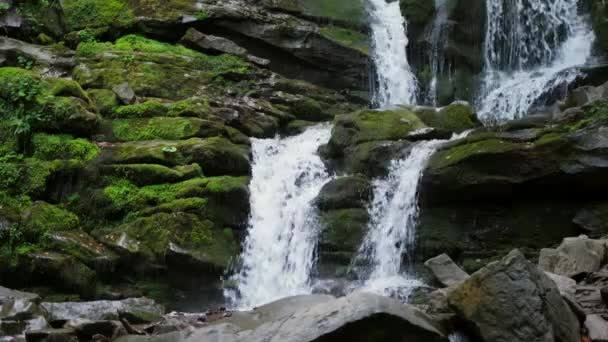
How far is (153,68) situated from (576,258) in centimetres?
1197

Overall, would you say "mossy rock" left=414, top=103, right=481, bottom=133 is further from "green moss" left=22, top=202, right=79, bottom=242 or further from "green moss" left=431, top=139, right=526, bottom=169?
"green moss" left=22, top=202, right=79, bottom=242

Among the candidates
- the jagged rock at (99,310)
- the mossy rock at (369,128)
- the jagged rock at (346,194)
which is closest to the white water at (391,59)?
the mossy rock at (369,128)

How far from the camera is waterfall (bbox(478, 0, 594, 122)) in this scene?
18016 mm

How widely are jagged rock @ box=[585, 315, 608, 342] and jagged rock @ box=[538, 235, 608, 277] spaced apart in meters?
1.65

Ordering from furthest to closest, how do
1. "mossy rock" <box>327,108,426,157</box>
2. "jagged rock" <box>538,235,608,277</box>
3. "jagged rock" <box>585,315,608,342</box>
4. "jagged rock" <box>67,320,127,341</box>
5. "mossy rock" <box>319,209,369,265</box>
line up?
"mossy rock" <box>327,108,426,157</box> < "mossy rock" <box>319,209,369,265</box> < "jagged rock" <box>538,235,608,277</box> < "jagged rock" <box>67,320,127,341</box> < "jagged rock" <box>585,315,608,342</box>

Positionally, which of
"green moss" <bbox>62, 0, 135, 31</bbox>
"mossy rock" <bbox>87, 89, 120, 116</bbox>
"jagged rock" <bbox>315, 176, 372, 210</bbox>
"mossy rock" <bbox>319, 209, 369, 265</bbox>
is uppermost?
"green moss" <bbox>62, 0, 135, 31</bbox>

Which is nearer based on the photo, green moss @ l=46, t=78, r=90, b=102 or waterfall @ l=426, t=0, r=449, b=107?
green moss @ l=46, t=78, r=90, b=102

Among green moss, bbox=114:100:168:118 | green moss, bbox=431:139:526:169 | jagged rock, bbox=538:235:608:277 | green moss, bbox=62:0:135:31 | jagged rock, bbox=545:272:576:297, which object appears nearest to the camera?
jagged rock, bbox=545:272:576:297

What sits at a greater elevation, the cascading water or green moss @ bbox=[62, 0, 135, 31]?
green moss @ bbox=[62, 0, 135, 31]

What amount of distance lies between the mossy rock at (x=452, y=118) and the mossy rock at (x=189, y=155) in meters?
4.27

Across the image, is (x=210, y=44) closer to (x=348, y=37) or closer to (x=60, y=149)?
Answer: (x=348, y=37)

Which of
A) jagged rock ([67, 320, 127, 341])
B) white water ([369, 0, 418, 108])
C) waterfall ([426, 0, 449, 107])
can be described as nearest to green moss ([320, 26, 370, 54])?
white water ([369, 0, 418, 108])

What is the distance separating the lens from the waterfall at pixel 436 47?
19312 mm

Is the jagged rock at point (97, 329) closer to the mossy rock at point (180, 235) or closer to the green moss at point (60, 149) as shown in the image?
the mossy rock at point (180, 235)
